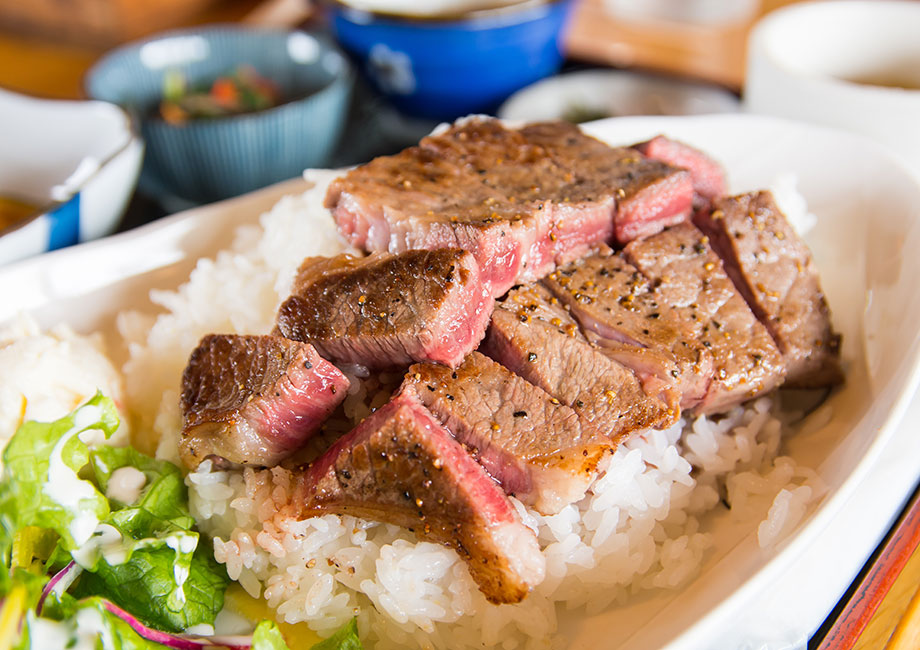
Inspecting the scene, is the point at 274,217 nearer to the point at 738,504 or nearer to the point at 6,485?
the point at 6,485

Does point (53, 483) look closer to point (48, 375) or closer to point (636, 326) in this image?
point (48, 375)

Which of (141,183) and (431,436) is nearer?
(431,436)

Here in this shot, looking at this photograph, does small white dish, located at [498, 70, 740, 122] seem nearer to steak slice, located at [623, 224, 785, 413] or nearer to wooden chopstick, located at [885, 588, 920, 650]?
steak slice, located at [623, 224, 785, 413]

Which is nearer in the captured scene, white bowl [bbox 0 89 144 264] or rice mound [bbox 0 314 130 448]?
rice mound [bbox 0 314 130 448]

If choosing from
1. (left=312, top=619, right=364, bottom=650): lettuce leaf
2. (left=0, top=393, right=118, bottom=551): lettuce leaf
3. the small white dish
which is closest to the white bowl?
(left=0, top=393, right=118, bottom=551): lettuce leaf

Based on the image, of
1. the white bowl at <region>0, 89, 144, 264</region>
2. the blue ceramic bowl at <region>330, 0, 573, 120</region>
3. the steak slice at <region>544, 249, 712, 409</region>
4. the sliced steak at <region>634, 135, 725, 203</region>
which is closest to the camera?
the steak slice at <region>544, 249, 712, 409</region>

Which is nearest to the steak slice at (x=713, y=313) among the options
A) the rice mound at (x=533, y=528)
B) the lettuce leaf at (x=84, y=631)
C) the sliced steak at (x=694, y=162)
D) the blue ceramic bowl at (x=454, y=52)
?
the rice mound at (x=533, y=528)

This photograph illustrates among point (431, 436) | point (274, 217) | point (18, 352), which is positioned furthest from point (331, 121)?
point (431, 436)

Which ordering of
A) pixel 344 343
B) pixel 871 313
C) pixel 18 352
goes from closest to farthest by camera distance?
1. pixel 344 343
2. pixel 18 352
3. pixel 871 313
